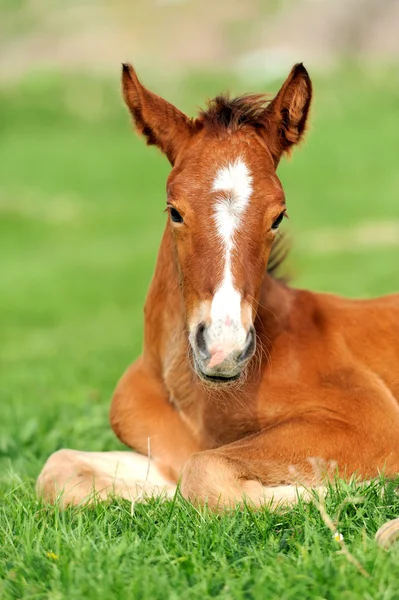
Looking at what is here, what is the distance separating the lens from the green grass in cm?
336

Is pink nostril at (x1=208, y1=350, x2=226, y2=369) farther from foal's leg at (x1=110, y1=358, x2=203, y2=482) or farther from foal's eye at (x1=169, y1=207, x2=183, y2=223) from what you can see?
foal's leg at (x1=110, y1=358, x2=203, y2=482)

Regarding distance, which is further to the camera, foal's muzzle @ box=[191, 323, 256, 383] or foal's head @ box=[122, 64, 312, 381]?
foal's head @ box=[122, 64, 312, 381]

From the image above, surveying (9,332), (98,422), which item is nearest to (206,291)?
(98,422)

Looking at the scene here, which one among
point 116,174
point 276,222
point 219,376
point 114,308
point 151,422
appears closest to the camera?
point 219,376

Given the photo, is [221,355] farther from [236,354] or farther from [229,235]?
[229,235]

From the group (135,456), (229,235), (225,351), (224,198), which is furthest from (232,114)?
(135,456)

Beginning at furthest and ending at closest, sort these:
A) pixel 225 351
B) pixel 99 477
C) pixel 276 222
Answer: pixel 99 477 < pixel 276 222 < pixel 225 351

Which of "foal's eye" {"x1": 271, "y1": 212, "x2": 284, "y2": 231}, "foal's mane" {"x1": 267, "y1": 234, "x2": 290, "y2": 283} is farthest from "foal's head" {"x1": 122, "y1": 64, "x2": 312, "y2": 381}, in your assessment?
"foal's mane" {"x1": 267, "y1": 234, "x2": 290, "y2": 283}

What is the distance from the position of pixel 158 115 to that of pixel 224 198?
29.3 inches

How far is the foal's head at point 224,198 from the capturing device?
12.9 feet

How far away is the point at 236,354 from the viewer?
385cm

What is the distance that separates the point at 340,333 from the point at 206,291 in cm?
141

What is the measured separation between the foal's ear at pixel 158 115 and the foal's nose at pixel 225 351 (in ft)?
3.92

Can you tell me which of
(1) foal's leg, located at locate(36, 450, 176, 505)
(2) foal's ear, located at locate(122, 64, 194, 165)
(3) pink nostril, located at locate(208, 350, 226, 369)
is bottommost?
(1) foal's leg, located at locate(36, 450, 176, 505)
